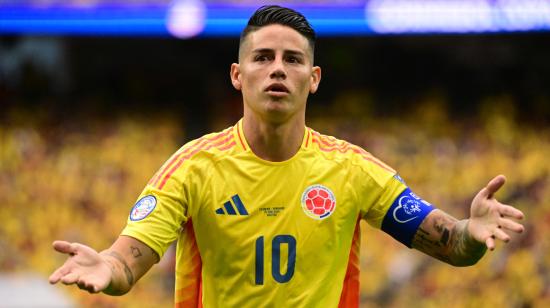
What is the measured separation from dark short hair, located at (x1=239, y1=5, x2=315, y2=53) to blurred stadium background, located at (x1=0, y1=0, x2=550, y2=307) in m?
8.40

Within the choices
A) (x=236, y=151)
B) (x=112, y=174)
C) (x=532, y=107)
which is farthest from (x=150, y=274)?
(x=236, y=151)

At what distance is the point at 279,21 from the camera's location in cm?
447

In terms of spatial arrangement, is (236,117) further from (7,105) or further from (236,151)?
(236,151)

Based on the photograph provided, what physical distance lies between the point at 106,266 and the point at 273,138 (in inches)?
43.9

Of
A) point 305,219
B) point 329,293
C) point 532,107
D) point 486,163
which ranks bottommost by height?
point 329,293

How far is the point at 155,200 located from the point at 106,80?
470 inches

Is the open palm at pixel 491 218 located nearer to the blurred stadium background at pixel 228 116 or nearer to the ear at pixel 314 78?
the ear at pixel 314 78

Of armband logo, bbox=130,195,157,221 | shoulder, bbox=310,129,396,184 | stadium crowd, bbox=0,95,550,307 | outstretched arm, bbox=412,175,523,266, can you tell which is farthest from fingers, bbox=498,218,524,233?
stadium crowd, bbox=0,95,550,307

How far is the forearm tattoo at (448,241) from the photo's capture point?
4.27 m

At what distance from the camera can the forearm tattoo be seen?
4.27 metres

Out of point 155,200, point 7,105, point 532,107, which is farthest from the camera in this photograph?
point 7,105

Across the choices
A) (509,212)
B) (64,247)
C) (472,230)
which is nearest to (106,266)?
(64,247)

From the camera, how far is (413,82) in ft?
49.9

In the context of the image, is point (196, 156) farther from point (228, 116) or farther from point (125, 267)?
point (228, 116)
